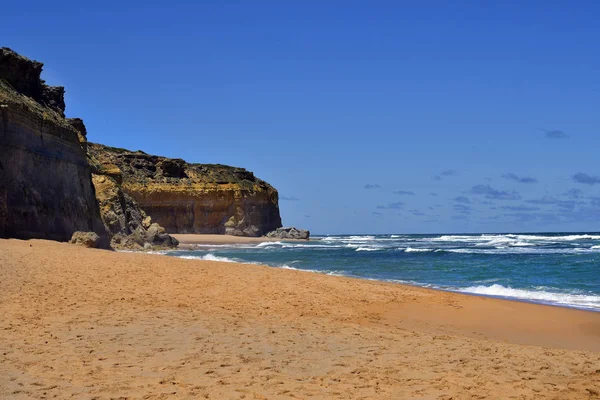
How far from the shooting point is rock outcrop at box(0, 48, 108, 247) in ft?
65.1

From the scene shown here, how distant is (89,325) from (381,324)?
15.6 feet

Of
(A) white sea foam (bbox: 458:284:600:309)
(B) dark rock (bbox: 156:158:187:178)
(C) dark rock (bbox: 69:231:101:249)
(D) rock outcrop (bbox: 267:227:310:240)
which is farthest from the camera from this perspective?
(D) rock outcrop (bbox: 267:227:310:240)

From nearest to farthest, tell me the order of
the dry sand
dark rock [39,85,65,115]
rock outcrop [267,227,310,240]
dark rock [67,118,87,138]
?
the dry sand < dark rock [39,85,65,115] < dark rock [67,118,87,138] < rock outcrop [267,227,310,240]

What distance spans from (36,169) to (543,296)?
1812 centimetres

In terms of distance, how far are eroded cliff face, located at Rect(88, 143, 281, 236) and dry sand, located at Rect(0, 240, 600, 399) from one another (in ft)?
168

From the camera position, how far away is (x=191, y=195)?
67.3 meters

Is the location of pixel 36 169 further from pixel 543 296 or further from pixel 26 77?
pixel 543 296

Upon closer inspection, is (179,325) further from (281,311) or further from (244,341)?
(281,311)

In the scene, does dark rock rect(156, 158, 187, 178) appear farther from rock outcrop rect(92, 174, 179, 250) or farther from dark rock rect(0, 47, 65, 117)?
dark rock rect(0, 47, 65, 117)

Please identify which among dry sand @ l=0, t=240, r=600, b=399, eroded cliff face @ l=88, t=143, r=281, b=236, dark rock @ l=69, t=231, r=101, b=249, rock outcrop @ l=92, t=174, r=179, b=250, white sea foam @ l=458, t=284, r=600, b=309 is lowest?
dry sand @ l=0, t=240, r=600, b=399

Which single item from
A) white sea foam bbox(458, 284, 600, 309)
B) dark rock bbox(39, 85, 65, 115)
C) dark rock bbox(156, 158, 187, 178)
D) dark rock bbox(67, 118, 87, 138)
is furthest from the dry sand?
dark rock bbox(156, 158, 187, 178)

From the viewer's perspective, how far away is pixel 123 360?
6203mm

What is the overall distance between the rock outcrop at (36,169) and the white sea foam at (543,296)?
15209 millimetres

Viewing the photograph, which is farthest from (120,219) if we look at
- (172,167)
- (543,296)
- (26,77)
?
(172,167)
